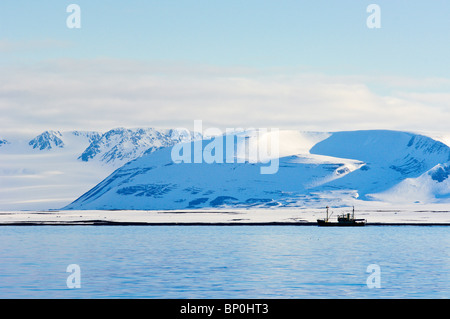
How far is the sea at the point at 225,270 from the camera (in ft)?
185

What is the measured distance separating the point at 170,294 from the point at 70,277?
12881 mm

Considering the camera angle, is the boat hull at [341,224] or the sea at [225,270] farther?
the boat hull at [341,224]

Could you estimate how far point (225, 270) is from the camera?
71.2m

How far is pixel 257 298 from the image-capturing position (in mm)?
52938

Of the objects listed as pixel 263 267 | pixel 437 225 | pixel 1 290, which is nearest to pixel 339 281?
pixel 263 267

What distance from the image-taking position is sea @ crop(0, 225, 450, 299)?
185ft

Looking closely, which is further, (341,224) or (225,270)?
(341,224)

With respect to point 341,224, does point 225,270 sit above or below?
above

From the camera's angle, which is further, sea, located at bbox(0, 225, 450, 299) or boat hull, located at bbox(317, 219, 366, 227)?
boat hull, located at bbox(317, 219, 366, 227)
